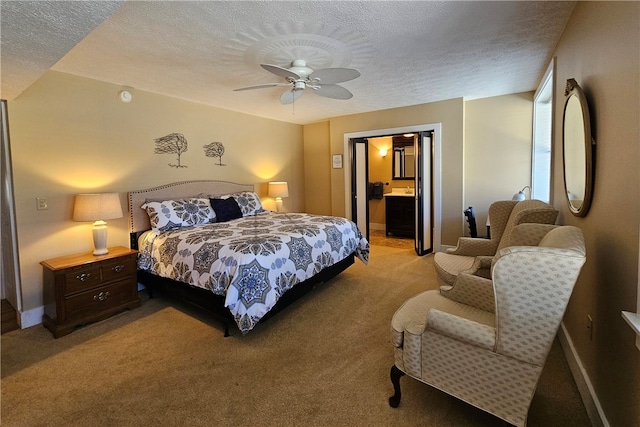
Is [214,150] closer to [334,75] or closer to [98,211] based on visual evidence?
[98,211]

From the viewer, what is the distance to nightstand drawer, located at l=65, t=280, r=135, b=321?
2698 mm

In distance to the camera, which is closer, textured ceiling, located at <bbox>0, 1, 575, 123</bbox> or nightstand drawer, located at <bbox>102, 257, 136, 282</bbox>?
textured ceiling, located at <bbox>0, 1, 575, 123</bbox>

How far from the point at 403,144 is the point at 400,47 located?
168 inches

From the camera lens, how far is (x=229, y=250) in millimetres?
2557

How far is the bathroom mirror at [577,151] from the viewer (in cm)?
169

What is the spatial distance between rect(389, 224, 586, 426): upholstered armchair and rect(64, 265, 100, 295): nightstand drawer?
109 inches

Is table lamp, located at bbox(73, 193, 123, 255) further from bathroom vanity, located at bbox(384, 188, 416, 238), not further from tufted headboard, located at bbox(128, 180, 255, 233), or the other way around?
bathroom vanity, located at bbox(384, 188, 416, 238)

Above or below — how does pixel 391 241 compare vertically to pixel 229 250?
below

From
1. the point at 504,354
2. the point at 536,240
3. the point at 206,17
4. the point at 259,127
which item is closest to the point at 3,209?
the point at 206,17

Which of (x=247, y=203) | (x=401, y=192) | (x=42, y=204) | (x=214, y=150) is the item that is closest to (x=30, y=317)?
(x=42, y=204)

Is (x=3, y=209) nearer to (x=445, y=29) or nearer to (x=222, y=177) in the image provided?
(x=222, y=177)

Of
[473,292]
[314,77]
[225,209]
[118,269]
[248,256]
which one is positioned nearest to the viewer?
[473,292]

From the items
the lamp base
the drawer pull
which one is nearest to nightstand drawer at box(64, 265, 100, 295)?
the drawer pull

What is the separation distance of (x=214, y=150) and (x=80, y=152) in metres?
1.72
